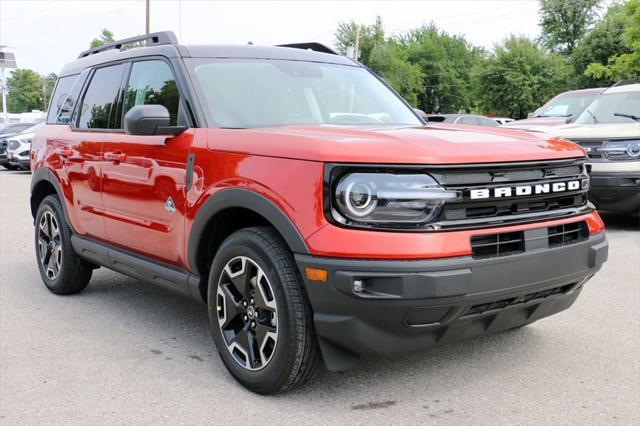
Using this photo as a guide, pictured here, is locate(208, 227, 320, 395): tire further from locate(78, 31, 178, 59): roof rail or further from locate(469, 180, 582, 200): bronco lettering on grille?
locate(78, 31, 178, 59): roof rail

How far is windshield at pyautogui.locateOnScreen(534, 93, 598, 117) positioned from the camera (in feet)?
43.9

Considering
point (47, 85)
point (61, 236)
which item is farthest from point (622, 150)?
point (47, 85)

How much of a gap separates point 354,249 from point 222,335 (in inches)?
43.7

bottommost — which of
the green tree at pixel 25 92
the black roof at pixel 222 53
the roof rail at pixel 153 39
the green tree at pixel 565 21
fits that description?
the green tree at pixel 25 92

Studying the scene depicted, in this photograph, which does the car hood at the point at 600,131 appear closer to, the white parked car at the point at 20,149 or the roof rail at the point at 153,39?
the roof rail at the point at 153,39

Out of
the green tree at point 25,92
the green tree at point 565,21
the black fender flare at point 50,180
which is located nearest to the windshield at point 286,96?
the black fender flare at point 50,180

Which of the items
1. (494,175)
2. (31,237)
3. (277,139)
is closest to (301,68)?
(277,139)

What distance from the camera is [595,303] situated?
5.11 m

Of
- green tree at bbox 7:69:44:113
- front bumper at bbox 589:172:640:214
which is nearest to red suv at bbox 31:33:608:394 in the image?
front bumper at bbox 589:172:640:214

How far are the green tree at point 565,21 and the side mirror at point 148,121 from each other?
66.0m

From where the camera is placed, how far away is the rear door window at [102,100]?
482 cm

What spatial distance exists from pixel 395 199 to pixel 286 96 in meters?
1.55

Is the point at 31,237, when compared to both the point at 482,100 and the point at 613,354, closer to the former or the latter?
the point at 613,354

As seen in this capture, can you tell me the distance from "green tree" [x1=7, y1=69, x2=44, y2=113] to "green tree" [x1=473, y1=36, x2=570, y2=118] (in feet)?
342
